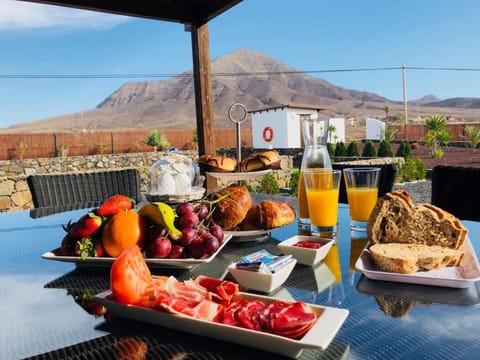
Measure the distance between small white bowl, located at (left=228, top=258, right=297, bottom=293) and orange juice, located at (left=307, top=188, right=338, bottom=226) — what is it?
386 mm

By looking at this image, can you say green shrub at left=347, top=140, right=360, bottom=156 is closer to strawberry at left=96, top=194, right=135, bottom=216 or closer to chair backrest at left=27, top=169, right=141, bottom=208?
chair backrest at left=27, top=169, right=141, bottom=208

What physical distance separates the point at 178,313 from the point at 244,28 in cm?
11197

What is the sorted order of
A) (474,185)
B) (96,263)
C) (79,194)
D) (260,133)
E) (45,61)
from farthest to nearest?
(45,61)
(260,133)
(79,194)
(474,185)
(96,263)

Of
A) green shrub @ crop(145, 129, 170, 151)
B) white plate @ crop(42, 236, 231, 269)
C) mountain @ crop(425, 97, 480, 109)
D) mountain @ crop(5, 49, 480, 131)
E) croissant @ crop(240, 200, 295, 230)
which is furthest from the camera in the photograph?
mountain @ crop(425, 97, 480, 109)

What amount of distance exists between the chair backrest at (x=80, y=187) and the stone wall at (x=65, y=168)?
4.97 meters

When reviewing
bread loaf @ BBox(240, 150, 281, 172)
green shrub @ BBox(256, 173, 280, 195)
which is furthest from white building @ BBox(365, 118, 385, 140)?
bread loaf @ BBox(240, 150, 281, 172)

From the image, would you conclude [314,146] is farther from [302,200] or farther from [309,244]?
[309,244]

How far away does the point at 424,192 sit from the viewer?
7445 millimetres

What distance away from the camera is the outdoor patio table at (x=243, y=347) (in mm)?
583

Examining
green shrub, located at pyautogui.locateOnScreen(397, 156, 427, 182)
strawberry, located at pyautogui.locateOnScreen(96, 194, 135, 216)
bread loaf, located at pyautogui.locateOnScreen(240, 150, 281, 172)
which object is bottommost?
green shrub, located at pyautogui.locateOnScreen(397, 156, 427, 182)

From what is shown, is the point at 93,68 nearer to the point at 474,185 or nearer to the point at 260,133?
the point at 260,133

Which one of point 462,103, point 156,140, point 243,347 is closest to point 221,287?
point 243,347

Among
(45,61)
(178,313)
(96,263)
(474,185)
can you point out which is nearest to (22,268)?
(96,263)

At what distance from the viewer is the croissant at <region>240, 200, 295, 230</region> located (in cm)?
115
